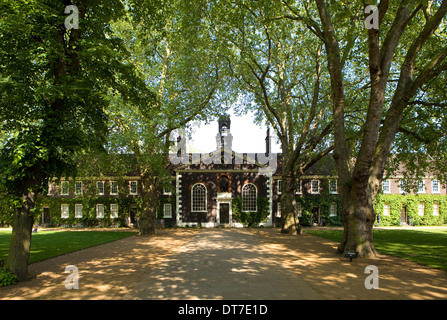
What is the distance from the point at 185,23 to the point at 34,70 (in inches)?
410

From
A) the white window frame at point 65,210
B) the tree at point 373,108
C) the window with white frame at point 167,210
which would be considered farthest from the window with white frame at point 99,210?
the tree at point 373,108

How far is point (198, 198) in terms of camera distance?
36125 mm

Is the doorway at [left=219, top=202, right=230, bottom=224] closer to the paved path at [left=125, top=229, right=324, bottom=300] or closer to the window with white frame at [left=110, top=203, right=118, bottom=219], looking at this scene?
the window with white frame at [left=110, top=203, right=118, bottom=219]

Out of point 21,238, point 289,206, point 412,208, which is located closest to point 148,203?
point 289,206

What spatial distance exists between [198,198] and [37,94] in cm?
2851

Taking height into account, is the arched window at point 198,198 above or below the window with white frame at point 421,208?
above

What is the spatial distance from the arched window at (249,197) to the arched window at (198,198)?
4870 millimetres

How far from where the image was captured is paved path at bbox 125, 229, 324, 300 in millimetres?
7457

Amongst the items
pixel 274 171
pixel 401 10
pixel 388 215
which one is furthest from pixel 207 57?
pixel 388 215

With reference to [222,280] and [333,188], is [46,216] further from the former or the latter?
[222,280]

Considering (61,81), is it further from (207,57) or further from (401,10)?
(207,57)

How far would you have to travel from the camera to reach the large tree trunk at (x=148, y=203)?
2583 centimetres

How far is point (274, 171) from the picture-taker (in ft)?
125

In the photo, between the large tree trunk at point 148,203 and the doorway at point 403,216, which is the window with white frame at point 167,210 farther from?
the doorway at point 403,216
